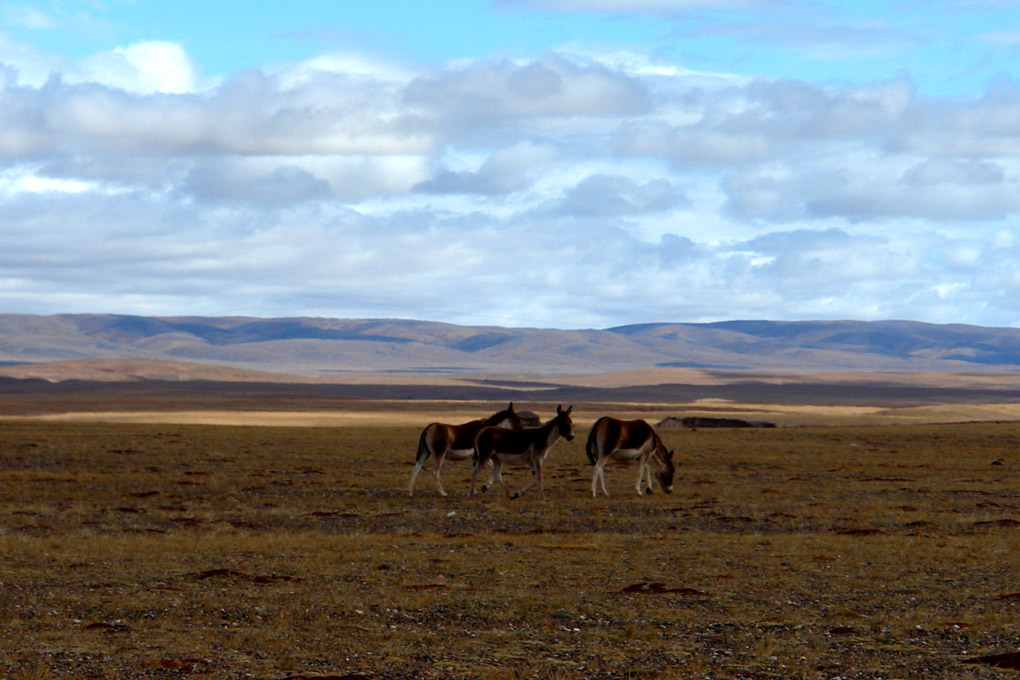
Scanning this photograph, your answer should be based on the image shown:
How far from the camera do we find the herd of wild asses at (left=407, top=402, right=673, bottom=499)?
25.5m

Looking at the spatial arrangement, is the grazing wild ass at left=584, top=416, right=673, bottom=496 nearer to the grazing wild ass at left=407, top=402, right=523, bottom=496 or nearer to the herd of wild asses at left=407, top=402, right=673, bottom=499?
the herd of wild asses at left=407, top=402, right=673, bottom=499

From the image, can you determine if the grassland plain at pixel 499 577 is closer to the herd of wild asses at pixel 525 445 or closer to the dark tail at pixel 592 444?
the herd of wild asses at pixel 525 445

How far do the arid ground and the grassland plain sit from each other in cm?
6

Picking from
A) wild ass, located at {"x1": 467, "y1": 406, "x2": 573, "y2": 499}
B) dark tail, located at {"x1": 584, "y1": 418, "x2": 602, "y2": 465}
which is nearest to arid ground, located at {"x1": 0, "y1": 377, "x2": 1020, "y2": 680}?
wild ass, located at {"x1": 467, "y1": 406, "x2": 573, "y2": 499}

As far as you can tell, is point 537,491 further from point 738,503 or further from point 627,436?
point 738,503

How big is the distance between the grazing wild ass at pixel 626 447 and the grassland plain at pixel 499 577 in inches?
32.0

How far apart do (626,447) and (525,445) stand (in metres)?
3.05

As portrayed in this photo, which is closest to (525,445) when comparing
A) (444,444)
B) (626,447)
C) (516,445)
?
(516,445)

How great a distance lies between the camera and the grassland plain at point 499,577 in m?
10.8

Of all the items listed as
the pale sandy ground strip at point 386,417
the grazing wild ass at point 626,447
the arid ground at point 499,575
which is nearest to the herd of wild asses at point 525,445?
the grazing wild ass at point 626,447

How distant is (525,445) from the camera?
25531 millimetres

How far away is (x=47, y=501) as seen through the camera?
82.2 feet

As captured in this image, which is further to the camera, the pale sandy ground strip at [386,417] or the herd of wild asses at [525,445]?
the pale sandy ground strip at [386,417]

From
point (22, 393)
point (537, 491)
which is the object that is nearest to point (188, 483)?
point (537, 491)
